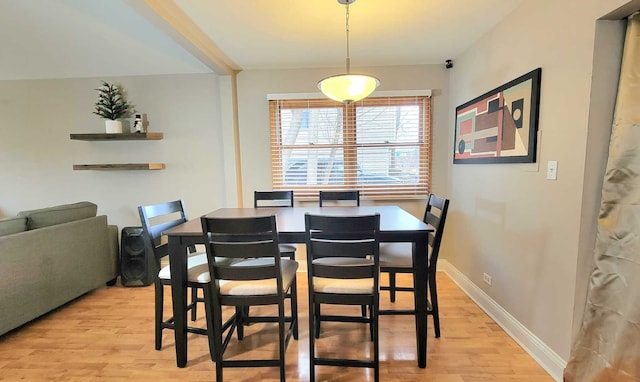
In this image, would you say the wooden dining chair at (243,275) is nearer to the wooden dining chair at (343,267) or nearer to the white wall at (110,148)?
the wooden dining chair at (343,267)

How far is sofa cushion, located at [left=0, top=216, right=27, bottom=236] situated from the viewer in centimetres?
208

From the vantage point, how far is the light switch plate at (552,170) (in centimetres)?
163

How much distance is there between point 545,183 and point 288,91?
8.09ft

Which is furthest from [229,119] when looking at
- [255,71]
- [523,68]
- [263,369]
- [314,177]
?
[523,68]

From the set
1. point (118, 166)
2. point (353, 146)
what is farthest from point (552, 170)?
point (118, 166)

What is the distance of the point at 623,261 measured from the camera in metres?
1.30

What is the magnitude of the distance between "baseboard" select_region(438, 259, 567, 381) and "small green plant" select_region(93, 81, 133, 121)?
158 inches

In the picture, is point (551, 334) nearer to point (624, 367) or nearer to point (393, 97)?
point (624, 367)

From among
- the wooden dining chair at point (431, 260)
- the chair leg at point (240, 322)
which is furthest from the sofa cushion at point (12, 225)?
the wooden dining chair at point (431, 260)

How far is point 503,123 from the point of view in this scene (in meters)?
2.09

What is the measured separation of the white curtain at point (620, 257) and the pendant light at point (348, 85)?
122cm

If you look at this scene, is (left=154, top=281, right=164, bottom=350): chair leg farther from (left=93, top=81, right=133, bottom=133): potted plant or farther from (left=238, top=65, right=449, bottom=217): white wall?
(left=93, top=81, right=133, bottom=133): potted plant

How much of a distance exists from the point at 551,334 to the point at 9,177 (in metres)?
5.32

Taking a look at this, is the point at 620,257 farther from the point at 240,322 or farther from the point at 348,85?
the point at 240,322
